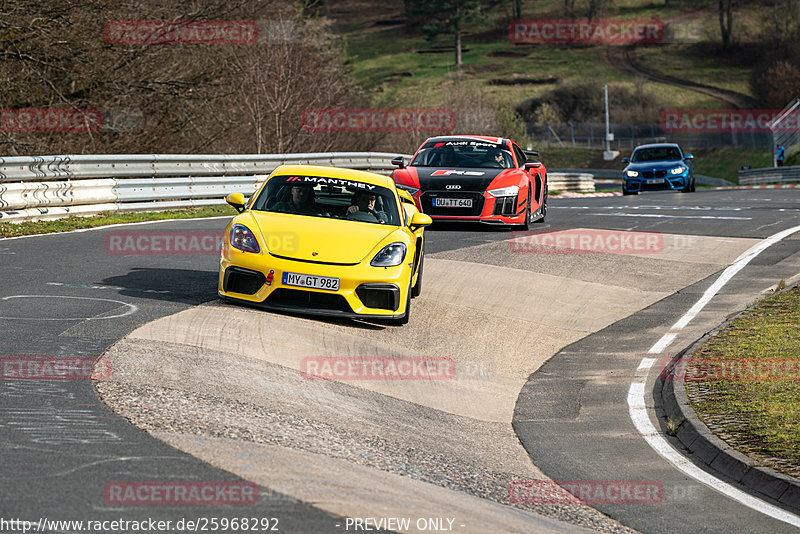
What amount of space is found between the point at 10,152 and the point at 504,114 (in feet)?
182

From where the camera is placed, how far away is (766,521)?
5.93m

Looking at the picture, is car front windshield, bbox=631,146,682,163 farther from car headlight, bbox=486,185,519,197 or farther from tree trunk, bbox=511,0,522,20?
tree trunk, bbox=511,0,522,20

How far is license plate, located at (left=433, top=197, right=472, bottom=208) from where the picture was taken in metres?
17.0

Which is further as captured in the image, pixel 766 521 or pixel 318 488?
pixel 766 521

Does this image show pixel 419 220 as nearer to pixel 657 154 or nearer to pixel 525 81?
pixel 657 154

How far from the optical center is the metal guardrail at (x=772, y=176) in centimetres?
4661

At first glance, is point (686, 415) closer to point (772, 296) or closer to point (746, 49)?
point (772, 296)

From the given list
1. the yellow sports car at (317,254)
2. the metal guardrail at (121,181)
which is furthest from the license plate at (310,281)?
the metal guardrail at (121,181)

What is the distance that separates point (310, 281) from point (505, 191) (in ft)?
26.3

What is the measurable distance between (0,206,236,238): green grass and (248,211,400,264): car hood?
708cm

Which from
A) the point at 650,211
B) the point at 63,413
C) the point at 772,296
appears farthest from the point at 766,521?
the point at 650,211

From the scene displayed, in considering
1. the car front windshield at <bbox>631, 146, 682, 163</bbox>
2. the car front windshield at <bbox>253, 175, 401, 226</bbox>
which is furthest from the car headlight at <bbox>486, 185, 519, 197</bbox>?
the car front windshield at <bbox>631, 146, 682, 163</bbox>

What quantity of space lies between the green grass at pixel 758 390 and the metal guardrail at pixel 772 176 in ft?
121

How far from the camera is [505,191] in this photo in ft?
56.4
